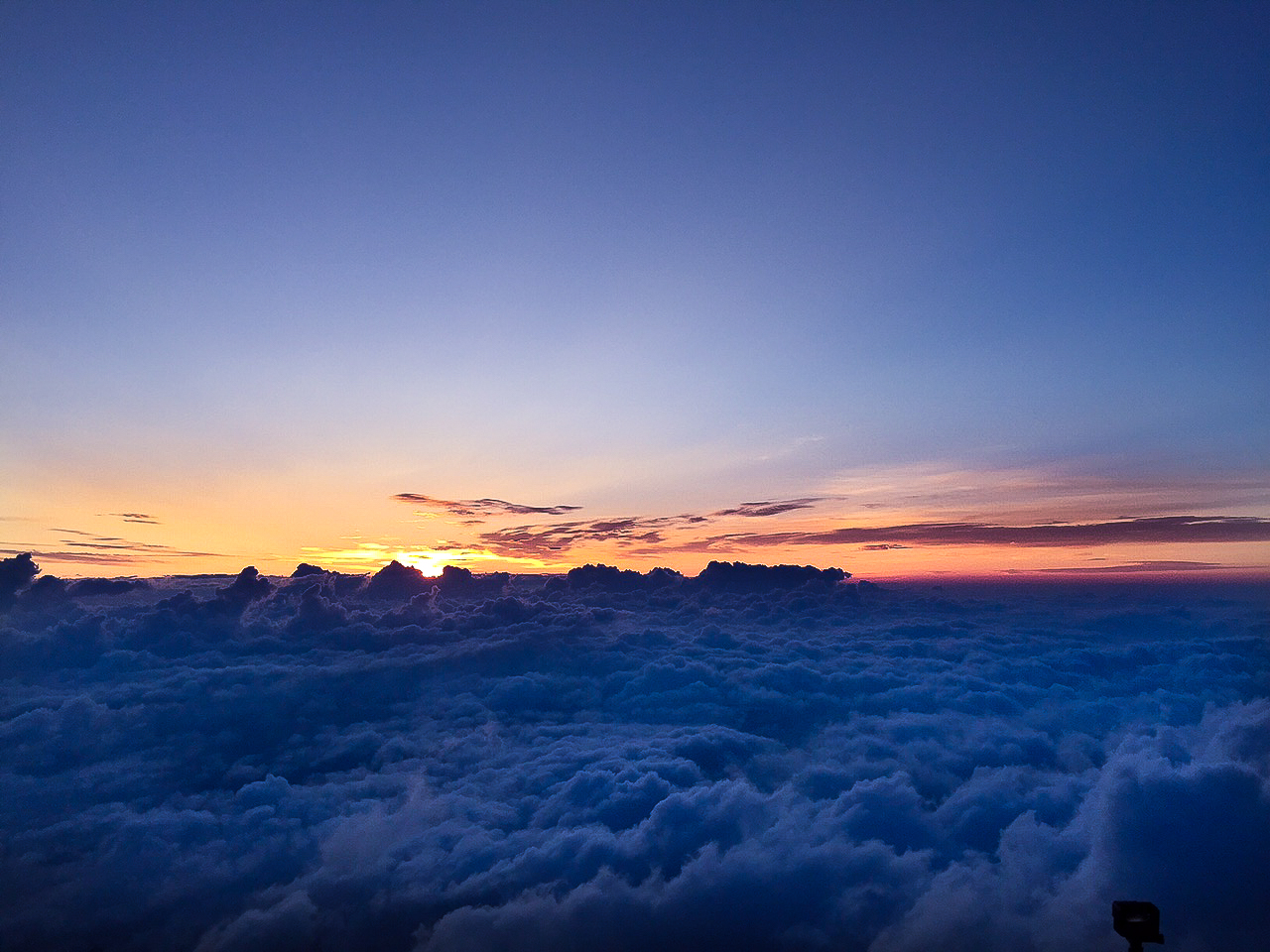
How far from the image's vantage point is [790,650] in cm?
17662

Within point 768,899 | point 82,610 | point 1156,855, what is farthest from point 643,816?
point 82,610

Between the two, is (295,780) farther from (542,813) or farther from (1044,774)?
(1044,774)

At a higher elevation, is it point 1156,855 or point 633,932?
point 1156,855

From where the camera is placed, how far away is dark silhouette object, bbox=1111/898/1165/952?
1237 cm

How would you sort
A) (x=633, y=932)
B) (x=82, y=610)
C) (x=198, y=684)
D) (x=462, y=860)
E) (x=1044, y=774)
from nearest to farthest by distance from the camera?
1. (x=633, y=932)
2. (x=462, y=860)
3. (x=1044, y=774)
4. (x=198, y=684)
5. (x=82, y=610)

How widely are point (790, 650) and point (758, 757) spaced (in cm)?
7832

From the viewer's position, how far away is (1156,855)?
46.1 metres

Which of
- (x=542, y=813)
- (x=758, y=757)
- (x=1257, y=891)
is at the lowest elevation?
(x=758, y=757)


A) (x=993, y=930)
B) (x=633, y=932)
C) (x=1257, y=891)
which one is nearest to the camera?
(x=1257, y=891)

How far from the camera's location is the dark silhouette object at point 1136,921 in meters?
12.4

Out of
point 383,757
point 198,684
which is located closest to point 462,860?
point 383,757

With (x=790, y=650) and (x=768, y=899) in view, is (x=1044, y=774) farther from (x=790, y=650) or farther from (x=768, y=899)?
(x=790, y=650)

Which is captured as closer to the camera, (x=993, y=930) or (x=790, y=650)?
(x=993, y=930)

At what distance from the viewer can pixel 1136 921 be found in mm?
12438
